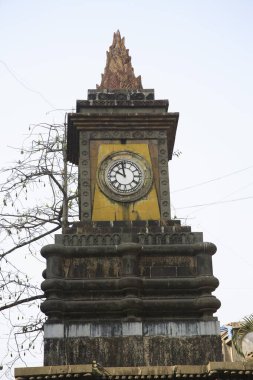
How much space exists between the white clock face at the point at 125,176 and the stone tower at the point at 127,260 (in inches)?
1.1

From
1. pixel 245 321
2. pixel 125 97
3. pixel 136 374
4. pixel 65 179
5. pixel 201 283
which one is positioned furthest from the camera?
pixel 65 179

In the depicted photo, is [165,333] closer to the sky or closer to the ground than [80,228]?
closer to the ground

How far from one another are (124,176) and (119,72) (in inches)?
161

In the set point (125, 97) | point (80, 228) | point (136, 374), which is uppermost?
point (125, 97)

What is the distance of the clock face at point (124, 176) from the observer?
2017cm

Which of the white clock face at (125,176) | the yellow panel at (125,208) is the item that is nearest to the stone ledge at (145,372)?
the yellow panel at (125,208)

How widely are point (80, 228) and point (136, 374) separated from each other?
510 cm

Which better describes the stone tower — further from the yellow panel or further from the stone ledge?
the stone ledge

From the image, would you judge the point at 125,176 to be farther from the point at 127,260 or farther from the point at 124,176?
the point at 127,260

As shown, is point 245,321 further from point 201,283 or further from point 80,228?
point 80,228

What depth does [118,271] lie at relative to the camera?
18.6 m

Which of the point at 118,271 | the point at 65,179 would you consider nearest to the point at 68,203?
the point at 65,179

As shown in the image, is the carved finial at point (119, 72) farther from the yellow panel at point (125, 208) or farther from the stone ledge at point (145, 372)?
the stone ledge at point (145, 372)

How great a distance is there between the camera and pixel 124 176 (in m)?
20.4
